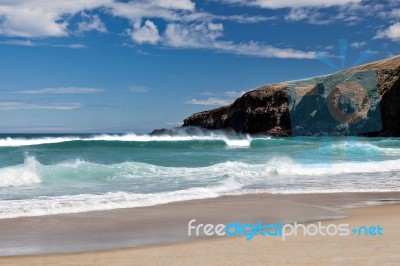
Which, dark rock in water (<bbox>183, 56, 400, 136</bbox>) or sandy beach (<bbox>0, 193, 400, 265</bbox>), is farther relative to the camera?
dark rock in water (<bbox>183, 56, 400, 136</bbox>)

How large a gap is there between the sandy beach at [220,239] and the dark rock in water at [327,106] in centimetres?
5998

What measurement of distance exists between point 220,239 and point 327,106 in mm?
74694

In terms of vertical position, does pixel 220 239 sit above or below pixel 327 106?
below

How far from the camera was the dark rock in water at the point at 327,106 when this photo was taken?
68.0 m

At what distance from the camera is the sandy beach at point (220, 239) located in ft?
17.5

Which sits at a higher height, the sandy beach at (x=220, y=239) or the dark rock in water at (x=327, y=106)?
the dark rock in water at (x=327, y=106)

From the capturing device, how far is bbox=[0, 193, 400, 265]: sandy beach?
17.5ft

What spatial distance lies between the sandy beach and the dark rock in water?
59982mm

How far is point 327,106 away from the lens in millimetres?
78125

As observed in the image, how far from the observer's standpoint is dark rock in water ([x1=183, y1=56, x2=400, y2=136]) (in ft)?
223

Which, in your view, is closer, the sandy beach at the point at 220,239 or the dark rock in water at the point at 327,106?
the sandy beach at the point at 220,239

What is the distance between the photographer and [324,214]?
887cm

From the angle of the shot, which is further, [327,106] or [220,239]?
[327,106]

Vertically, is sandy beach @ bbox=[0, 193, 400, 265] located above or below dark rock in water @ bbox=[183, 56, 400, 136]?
below
